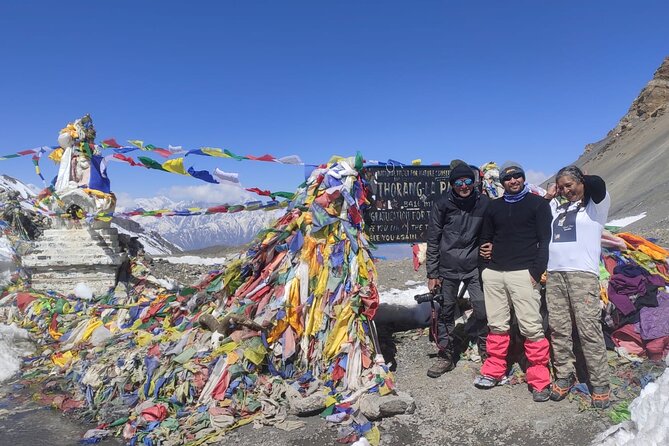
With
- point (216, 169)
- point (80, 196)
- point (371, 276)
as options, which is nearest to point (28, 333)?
point (80, 196)

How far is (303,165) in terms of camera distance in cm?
548

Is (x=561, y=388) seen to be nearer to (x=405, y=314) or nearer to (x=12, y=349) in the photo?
(x=405, y=314)

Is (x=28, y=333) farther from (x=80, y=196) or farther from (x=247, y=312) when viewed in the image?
(x=247, y=312)

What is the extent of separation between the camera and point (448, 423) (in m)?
3.97

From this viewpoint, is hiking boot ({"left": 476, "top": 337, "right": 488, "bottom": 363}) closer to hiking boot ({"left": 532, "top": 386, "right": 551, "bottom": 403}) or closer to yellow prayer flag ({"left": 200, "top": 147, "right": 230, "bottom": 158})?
hiking boot ({"left": 532, "top": 386, "right": 551, "bottom": 403})

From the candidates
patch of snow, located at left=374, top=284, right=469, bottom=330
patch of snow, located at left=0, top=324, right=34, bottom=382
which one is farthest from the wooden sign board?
patch of snow, located at left=0, top=324, right=34, bottom=382

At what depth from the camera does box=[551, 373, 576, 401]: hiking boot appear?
13.5 ft

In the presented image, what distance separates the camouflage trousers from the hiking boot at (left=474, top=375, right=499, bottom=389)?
620 mm

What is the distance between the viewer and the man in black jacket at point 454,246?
4598 mm

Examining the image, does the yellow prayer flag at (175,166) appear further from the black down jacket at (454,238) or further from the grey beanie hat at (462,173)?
the grey beanie hat at (462,173)

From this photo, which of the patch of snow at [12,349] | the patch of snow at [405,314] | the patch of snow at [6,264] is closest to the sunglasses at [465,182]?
the patch of snow at [405,314]

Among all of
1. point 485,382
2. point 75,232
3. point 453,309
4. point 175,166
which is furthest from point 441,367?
point 75,232

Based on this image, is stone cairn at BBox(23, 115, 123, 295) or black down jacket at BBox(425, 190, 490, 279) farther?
stone cairn at BBox(23, 115, 123, 295)

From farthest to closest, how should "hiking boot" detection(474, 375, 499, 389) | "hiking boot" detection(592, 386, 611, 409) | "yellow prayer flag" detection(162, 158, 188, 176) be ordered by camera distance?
"yellow prayer flag" detection(162, 158, 188, 176) → "hiking boot" detection(474, 375, 499, 389) → "hiking boot" detection(592, 386, 611, 409)
